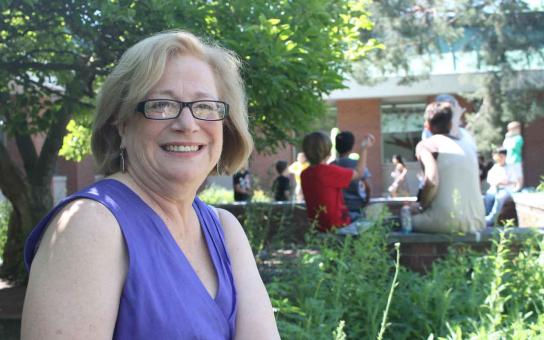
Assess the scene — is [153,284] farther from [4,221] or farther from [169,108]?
[4,221]

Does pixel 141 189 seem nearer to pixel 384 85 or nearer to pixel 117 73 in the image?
pixel 117 73

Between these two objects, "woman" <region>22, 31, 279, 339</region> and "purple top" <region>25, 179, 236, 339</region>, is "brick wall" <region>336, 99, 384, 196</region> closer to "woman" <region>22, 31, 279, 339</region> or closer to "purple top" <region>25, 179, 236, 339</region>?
"woman" <region>22, 31, 279, 339</region>

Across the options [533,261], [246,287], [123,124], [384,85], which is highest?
[384,85]

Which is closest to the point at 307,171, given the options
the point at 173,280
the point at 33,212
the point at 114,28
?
the point at 114,28

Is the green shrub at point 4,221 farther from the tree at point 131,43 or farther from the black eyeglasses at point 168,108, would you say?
the black eyeglasses at point 168,108

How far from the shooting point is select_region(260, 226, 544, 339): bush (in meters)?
3.22

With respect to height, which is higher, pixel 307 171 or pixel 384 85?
pixel 384 85

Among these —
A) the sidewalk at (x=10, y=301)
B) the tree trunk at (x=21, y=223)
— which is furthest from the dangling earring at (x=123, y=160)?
the tree trunk at (x=21, y=223)

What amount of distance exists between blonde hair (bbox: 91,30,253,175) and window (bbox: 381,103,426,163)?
2446 cm

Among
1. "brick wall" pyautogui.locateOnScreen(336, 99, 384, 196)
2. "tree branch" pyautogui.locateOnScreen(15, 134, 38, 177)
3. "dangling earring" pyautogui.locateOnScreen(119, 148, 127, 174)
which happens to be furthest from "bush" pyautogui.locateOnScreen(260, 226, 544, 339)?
"brick wall" pyautogui.locateOnScreen(336, 99, 384, 196)

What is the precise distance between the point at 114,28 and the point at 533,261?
322 cm

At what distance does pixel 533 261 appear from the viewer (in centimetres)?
410

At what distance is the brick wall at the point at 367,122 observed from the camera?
1022 inches

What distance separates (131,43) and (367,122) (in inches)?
859
